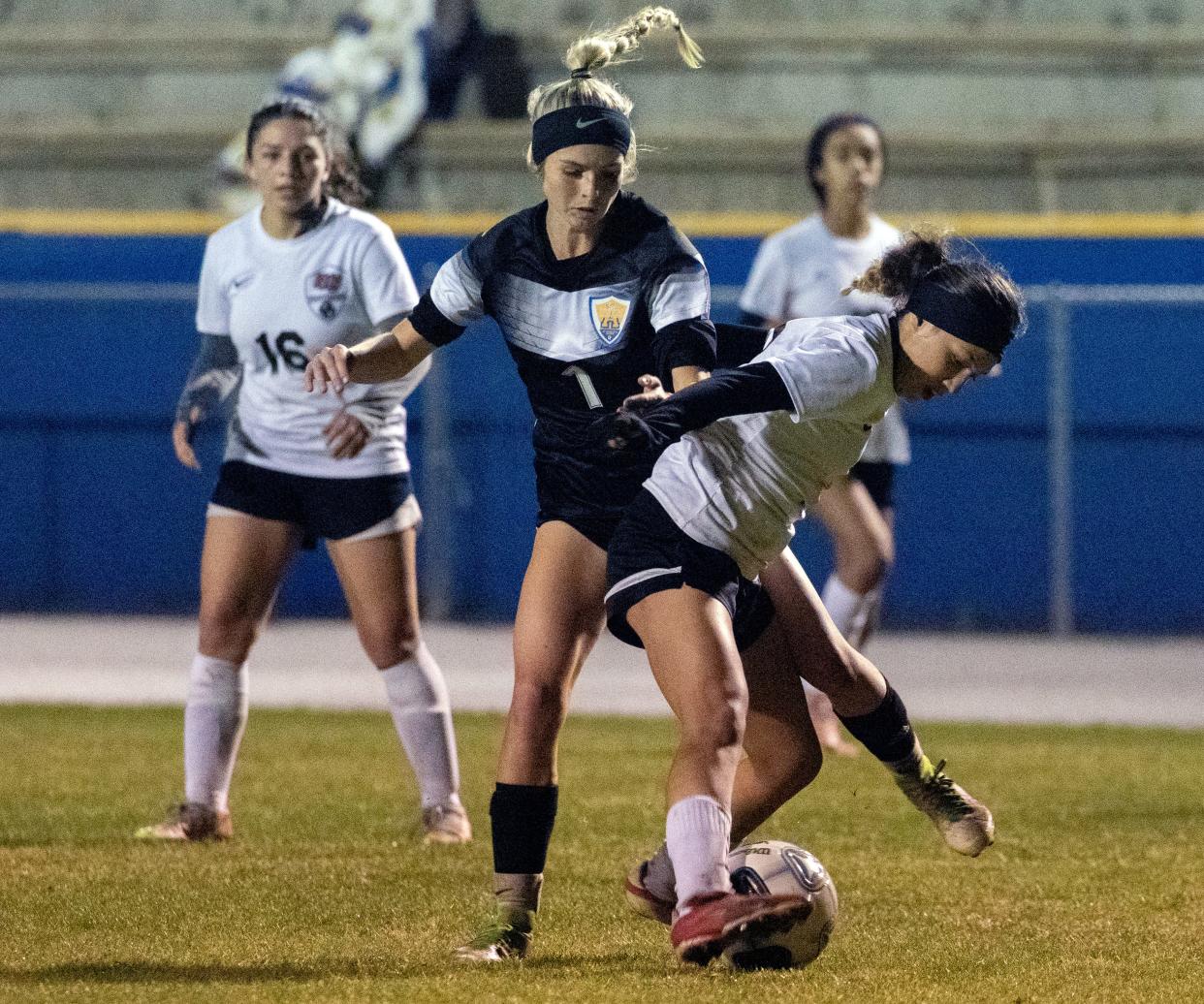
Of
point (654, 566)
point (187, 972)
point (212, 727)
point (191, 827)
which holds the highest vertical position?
point (654, 566)

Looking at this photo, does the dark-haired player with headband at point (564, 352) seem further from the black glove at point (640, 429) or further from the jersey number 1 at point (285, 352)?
the jersey number 1 at point (285, 352)

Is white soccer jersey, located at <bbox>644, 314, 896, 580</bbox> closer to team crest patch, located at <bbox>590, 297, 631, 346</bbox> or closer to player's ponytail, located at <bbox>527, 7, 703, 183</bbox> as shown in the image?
team crest patch, located at <bbox>590, 297, 631, 346</bbox>

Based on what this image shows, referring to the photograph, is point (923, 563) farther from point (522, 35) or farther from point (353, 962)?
point (353, 962)

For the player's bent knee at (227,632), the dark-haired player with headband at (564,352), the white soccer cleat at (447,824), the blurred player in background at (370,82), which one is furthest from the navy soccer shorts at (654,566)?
the blurred player in background at (370,82)

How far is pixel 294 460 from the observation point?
22.2ft

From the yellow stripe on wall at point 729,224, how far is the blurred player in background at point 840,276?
4945mm

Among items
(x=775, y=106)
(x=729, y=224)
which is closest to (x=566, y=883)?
(x=729, y=224)

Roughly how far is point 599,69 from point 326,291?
162 centimetres

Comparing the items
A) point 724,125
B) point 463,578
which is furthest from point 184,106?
point 463,578

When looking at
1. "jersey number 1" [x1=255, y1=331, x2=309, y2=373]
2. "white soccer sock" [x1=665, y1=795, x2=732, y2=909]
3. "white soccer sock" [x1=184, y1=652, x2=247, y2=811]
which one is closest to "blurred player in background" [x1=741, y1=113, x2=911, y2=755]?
"jersey number 1" [x1=255, y1=331, x2=309, y2=373]

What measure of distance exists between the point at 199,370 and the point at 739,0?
36.4 feet

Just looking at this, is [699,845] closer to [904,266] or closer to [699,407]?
[699,407]

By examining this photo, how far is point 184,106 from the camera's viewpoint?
1759 cm

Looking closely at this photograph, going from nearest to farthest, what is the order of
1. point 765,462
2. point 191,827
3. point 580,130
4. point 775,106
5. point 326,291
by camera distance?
point 765,462 < point 580,130 < point 326,291 < point 191,827 < point 775,106
